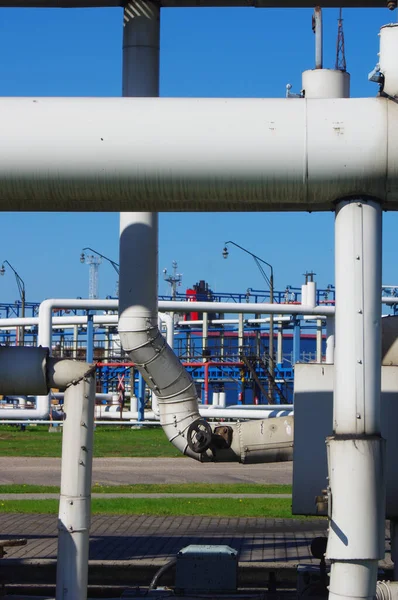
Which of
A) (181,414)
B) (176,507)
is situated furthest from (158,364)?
(176,507)

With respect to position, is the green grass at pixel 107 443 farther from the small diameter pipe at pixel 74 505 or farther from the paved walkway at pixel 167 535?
the small diameter pipe at pixel 74 505

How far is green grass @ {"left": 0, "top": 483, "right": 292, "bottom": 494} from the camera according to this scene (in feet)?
52.0

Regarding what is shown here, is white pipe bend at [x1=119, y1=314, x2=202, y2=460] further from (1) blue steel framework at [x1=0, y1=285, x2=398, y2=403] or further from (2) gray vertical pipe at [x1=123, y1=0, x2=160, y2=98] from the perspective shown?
(1) blue steel framework at [x1=0, y1=285, x2=398, y2=403]

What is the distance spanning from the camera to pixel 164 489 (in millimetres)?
16094

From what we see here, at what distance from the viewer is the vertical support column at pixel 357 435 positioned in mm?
5527

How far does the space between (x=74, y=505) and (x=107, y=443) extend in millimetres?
18031

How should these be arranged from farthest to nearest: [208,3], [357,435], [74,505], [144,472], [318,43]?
[144,472] → [208,3] → [318,43] → [74,505] → [357,435]

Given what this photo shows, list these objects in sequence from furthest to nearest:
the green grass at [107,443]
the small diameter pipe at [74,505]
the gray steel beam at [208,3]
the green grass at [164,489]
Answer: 1. the green grass at [107,443]
2. the green grass at [164,489]
3. the gray steel beam at [208,3]
4. the small diameter pipe at [74,505]

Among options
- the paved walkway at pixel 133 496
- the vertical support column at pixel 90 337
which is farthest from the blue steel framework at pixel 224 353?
the paved walkway at pixel 133 496

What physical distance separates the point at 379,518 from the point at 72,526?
215 centimetres

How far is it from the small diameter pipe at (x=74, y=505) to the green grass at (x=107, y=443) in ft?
48.5

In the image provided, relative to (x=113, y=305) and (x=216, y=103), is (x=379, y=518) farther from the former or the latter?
(x=113, y=305)

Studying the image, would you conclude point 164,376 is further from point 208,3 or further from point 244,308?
point 244,308

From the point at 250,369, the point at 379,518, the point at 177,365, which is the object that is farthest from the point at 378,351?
the point at 250,369
